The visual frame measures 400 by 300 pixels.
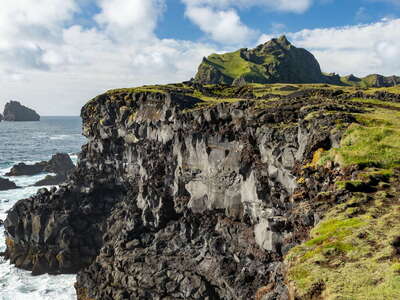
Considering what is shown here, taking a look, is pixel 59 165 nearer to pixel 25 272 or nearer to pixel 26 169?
pixel 26 169

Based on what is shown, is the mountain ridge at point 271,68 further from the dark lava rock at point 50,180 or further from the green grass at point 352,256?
the green grass at point 352,256

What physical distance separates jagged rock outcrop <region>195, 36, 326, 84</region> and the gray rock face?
2408 inches

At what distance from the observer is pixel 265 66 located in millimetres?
134750

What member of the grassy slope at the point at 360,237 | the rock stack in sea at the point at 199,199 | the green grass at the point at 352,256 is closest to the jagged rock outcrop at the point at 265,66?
the rock stack in sea at the point at 199,199

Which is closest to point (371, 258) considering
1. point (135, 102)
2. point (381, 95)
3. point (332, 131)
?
point (332, 131)

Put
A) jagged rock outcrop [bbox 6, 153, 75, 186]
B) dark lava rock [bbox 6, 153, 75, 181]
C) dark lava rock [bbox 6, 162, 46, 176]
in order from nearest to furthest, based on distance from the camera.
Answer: jagged rock outcrop [bbox 6, 153, 75, 186] < dark lava rock [bbox 6, 162, 46, 176] < dark lava rock [bbox 6, 153, 75, 181]

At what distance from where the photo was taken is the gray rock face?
33562 millimetres

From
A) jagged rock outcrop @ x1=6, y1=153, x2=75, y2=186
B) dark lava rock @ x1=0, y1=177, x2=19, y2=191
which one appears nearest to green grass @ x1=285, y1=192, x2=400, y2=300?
dark lava rock @ x1=0, y1=177, x2=19, y2=191

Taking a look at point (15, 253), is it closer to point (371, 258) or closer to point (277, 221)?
point (277, 221)

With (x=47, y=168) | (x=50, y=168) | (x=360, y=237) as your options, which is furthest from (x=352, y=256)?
(x=47, y=168)

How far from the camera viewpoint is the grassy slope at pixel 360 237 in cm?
1177

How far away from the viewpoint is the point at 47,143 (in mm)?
179500

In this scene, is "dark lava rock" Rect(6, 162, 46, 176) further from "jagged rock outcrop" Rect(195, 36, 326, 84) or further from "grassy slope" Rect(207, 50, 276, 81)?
"grassy slope" Rect(207, 50, 276, 81)

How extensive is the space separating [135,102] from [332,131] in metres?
43.0
